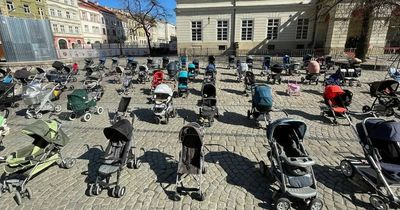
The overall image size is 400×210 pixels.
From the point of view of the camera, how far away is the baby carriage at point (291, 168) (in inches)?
161

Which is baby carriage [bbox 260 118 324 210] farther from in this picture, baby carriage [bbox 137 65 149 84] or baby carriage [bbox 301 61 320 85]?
baby carriage [bbox 137 65 149 84]

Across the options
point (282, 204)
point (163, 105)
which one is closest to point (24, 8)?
point (163, 105)

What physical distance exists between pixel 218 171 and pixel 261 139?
2.21 metres

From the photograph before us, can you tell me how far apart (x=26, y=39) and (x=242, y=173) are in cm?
2351

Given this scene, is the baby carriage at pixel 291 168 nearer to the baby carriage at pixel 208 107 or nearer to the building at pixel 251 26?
the baby carriage at pixel 208 107

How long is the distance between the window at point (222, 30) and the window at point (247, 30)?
2.38m

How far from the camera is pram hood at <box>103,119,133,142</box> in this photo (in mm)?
5086

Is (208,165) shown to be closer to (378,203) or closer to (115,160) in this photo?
(115,160)

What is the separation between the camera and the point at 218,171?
5.57m

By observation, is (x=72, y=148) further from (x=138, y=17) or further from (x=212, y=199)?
(x=138, y=17)

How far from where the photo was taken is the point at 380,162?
14.9 feet

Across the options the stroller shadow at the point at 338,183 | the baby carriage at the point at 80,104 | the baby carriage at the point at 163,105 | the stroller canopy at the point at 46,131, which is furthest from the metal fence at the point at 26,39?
→ the stroller shadow at the point at 338,183

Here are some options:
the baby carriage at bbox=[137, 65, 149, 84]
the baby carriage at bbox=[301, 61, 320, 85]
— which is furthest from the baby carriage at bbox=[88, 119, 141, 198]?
the baby carriage at bbox=[301, 61, 320, 85]

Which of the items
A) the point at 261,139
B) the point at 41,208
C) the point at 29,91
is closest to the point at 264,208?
the point at 261,139
